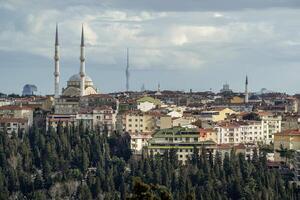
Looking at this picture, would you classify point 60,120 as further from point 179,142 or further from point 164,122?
point 179,142

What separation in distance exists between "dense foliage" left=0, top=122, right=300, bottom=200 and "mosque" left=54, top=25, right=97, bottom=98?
44.9 feet

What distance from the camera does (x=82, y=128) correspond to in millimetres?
55719

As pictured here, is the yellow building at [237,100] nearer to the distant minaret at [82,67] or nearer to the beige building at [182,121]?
the distant minaret at [82,67]

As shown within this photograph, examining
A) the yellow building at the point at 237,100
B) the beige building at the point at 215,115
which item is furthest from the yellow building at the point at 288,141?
the yellow building at the point at 237,100

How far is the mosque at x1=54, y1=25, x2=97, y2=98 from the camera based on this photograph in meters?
69.2

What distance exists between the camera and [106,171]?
4975 centimetres

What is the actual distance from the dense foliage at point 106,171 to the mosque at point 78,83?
44.9ft

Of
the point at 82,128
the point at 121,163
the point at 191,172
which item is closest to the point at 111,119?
the point at 82,128

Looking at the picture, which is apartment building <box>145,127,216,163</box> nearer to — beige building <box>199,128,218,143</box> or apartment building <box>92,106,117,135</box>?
beige building <box>199,128,218,143</box>

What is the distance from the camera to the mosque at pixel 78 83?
69175 mm

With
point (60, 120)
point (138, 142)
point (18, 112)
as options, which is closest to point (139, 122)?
point (60, 120)

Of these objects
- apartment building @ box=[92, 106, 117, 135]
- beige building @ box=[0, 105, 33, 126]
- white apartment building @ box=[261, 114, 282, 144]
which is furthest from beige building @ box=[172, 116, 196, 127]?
beige building @ box=[0, 105, 33, 126]

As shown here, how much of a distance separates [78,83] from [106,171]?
955 inches

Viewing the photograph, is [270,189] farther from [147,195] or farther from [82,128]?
[147,195]
